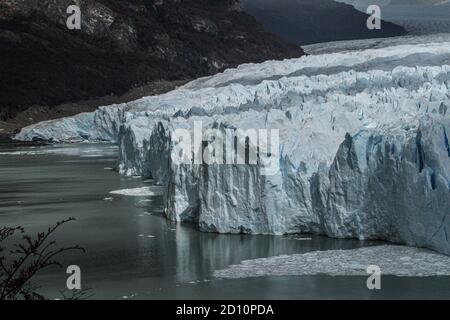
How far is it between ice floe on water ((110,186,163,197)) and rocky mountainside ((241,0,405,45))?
86026mm

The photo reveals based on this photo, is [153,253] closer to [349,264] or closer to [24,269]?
[349,264]

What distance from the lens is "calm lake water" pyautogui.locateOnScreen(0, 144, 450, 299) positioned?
9508 mm

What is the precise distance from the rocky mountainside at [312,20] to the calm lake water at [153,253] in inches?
3493

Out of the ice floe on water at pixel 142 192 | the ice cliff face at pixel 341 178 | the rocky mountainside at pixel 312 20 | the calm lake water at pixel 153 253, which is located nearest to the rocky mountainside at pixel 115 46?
the rocky mountainside at pixel 312 20

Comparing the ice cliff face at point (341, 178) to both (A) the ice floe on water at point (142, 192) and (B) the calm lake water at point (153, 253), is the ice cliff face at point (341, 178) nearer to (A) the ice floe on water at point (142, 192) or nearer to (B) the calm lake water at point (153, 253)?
(B) the calm lake water at point (153, 253)

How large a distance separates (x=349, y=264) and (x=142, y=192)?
382 inches

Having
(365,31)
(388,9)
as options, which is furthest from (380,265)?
(365,31)

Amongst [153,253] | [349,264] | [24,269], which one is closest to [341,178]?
[349,264]

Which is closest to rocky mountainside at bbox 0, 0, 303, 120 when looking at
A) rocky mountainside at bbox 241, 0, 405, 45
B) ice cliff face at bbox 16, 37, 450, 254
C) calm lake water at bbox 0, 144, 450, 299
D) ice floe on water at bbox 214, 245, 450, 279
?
rocky mountainside at bbox 241, 0, 405, 45

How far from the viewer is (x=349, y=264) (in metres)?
10.7

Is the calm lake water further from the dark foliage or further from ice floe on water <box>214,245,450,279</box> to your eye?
the dark foliage

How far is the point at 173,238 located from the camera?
13.2m

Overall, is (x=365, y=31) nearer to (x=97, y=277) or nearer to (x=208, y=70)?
(x=208, y=70)

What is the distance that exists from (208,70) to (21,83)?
20489 mm
